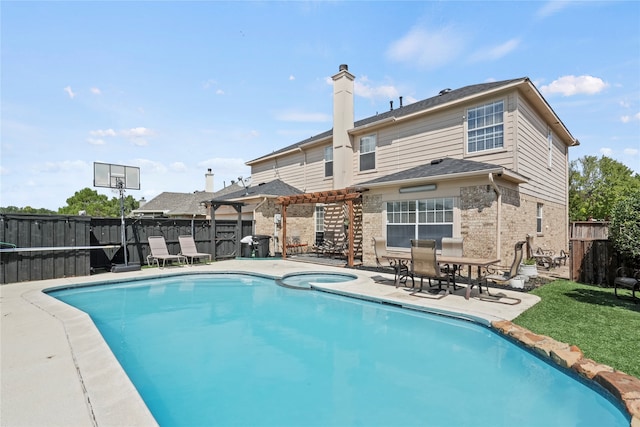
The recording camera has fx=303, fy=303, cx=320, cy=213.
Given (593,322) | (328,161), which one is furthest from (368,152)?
(593,322)

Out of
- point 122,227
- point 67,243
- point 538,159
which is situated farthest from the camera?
point 538,159

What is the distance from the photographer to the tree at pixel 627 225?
631 centimetres

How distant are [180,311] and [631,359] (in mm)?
7771

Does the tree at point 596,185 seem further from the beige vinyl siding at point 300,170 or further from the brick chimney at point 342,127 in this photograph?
the beige vinyl siding at point 300,170

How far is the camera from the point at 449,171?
9.37 metres

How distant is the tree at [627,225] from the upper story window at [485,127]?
3.70 meters

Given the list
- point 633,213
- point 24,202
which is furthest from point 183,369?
point 24,202

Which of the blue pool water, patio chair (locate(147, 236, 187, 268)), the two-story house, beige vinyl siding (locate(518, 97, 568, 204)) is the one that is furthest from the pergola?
beige vinyl siding (locate(518, 97, 568, 204))

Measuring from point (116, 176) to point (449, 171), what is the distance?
40.9 feet

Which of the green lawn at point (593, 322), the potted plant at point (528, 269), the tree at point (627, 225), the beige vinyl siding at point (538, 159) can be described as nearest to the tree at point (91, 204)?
the beige vinyl siding at point (538, 159)

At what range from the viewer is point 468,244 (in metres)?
9.26

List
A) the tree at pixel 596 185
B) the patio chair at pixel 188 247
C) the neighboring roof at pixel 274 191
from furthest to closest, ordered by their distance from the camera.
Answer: the tree at pixel 596 185
the neighboring roof at pixel 274 191
the patio chair at pixel 188 247

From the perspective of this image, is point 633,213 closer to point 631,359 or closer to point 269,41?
point 631,359

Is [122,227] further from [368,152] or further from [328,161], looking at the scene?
[368,152]
